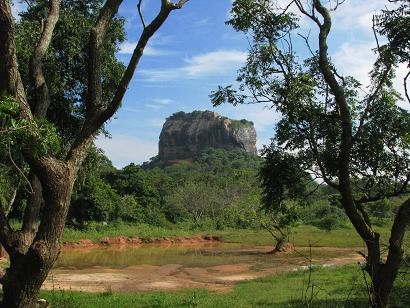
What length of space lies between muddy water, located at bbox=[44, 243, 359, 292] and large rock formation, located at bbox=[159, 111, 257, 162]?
97861 millimetres

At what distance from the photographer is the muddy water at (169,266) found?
784 inches

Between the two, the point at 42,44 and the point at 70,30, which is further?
the point at 70,30

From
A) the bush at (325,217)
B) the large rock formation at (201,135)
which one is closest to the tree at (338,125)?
the bush at (325,217)

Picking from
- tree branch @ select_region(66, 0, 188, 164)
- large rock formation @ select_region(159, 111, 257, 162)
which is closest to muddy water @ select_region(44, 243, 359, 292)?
tree branch @ select_region(66, 0, 188, 164)

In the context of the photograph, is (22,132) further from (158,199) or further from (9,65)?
(158,199)

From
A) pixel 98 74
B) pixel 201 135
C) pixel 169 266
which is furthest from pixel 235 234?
pixel 201 135

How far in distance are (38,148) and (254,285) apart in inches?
556

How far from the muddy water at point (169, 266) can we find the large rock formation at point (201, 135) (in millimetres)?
97861

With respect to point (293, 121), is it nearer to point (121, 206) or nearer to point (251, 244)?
point (251, 244)

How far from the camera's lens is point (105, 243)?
3938 centimetres

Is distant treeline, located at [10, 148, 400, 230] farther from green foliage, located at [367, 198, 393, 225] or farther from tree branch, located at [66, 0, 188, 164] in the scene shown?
tree branch, located at [66, 0, 188, 164]

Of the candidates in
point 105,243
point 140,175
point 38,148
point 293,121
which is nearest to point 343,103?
point 293,121

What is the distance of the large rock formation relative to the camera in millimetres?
137500

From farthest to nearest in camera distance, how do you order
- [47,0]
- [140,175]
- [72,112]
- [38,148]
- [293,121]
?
[140,175], [72,112], [47,0], [293,121], [38,148]
